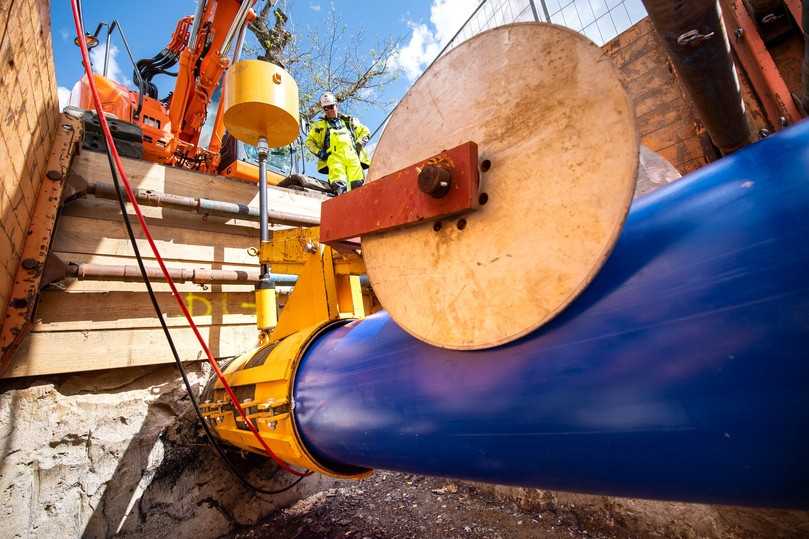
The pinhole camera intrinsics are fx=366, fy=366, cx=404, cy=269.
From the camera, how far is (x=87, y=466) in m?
2.12

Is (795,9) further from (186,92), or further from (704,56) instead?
(186,92)

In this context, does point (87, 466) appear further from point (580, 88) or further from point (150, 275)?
point (580, 88)

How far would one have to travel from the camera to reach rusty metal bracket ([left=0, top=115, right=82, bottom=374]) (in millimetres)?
1919

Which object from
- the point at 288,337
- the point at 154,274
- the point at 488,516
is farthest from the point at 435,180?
the point at 154,274

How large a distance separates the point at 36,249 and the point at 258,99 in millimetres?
1490

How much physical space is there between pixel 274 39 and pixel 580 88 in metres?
9.33

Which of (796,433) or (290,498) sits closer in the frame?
(796,433)

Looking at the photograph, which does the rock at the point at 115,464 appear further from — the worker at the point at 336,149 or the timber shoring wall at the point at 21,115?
the worker at the point at 336,149

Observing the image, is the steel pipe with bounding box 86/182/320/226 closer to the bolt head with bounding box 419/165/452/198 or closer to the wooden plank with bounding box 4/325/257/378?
the wooden plank with bounding box 4/325/257/378

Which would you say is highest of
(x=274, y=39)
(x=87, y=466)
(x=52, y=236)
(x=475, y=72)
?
(x=274, y=39)

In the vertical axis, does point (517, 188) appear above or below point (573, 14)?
below

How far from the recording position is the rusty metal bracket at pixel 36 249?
1.92 m

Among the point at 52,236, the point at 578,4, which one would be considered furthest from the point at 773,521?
the point at 578,4

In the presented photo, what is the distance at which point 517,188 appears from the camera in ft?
2.41
